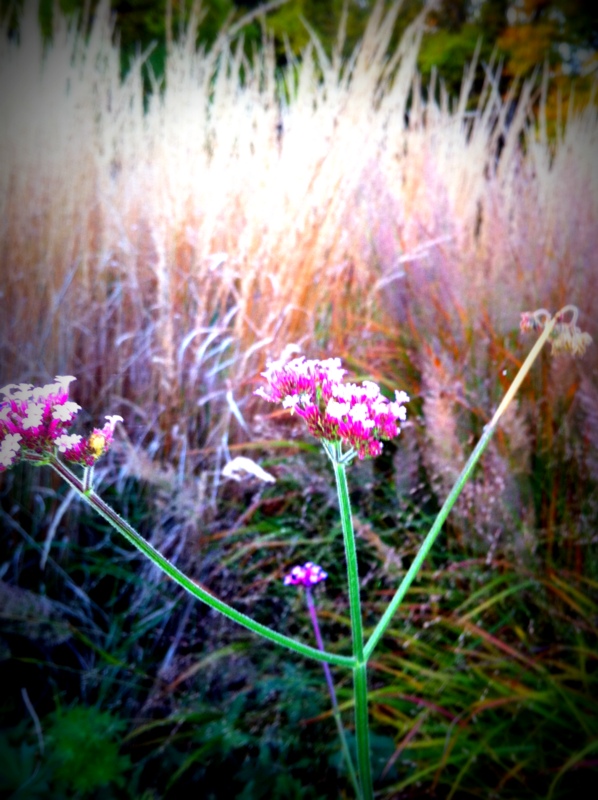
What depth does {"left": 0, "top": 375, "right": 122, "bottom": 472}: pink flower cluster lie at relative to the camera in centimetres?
58

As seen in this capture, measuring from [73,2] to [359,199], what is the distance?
604 mm

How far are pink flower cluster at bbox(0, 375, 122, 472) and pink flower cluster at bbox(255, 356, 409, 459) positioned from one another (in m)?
0.19

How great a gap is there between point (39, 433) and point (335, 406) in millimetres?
277

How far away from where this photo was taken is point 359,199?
110cm

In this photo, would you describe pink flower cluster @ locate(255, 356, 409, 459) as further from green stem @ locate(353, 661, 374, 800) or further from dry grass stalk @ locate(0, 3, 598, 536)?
dry grass stalk @ locate(0, 3, 598, 536)

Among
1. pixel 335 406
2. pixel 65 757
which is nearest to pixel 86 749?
pixel 65 757

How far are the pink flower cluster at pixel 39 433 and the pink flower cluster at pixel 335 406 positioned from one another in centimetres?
19

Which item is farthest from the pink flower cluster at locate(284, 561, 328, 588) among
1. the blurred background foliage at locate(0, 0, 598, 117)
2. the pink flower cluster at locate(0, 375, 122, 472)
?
the blurred background foliage at locate(0, 0, 598, 117)

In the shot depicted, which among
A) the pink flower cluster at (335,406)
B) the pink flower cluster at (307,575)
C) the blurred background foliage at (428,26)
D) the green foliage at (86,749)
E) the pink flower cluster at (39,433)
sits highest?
the blurred background foliage at (428,26)

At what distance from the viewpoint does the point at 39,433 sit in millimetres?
583

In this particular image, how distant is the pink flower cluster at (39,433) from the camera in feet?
1.89

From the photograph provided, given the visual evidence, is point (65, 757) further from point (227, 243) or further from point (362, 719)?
point (227, 243)

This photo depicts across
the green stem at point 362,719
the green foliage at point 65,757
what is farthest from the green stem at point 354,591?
the green foliage at point 65,757

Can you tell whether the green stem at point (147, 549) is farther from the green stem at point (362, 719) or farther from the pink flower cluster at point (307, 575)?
the pink flower cluster at point (307, 575)
